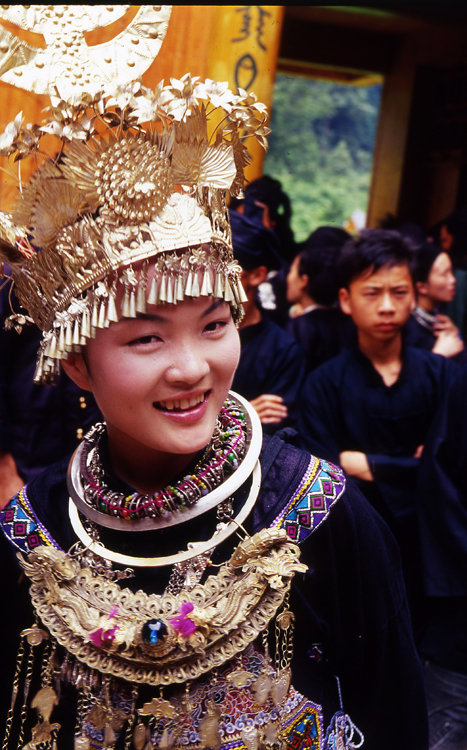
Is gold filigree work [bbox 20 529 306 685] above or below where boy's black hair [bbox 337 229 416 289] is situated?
below

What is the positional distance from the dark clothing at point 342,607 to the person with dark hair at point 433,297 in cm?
258

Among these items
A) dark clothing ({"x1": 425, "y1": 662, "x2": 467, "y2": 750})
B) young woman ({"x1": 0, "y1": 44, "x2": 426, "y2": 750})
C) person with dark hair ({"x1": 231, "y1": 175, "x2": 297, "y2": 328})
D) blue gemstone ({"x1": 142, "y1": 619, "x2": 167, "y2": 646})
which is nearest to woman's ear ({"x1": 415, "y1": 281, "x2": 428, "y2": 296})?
person with dark hair ({"x1": 231, "y1": 175, "x2": 297, "y2": 328})

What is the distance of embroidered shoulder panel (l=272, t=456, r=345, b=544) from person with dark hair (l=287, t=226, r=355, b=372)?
7.29ft

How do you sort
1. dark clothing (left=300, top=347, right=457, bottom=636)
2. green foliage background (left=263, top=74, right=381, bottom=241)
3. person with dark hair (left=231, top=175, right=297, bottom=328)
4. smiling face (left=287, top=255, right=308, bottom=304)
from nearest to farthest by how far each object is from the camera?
dark clothing (left=300, top=347, right=457, bottom=636)
person with dark hair (left=231, top=175, right=297, bottom=328)
smiling face (left=287, top=255, right=308, bottom=304)
green foliage background (left=263, top=74, right=381, bottom=241)

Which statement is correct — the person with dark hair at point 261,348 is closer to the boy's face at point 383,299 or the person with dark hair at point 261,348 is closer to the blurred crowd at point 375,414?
the blurred crowd at point 375,414

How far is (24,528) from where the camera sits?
146cm

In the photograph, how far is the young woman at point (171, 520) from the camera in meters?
1.23

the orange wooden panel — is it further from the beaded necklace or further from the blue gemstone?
the blue gemstone

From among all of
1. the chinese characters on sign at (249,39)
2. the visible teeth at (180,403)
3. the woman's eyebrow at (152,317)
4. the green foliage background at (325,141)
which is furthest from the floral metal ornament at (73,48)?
the green foliage background at (325,141)

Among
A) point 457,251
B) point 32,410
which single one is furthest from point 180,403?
point 457,251

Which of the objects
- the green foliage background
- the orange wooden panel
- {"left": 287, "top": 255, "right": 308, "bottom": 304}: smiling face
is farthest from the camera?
the green foliage background

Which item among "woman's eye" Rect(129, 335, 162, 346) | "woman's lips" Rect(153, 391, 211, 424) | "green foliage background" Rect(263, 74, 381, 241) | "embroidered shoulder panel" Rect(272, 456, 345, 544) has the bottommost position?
"embroidered shoulder panel" Rect(272, 456, 345, 544)

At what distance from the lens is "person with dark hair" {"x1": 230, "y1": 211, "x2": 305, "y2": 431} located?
2742 mm

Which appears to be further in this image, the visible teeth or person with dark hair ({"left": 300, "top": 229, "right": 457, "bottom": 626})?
person with dark hair ({"left": 300, "top": 229, "right": 457, "bottom": 626})
